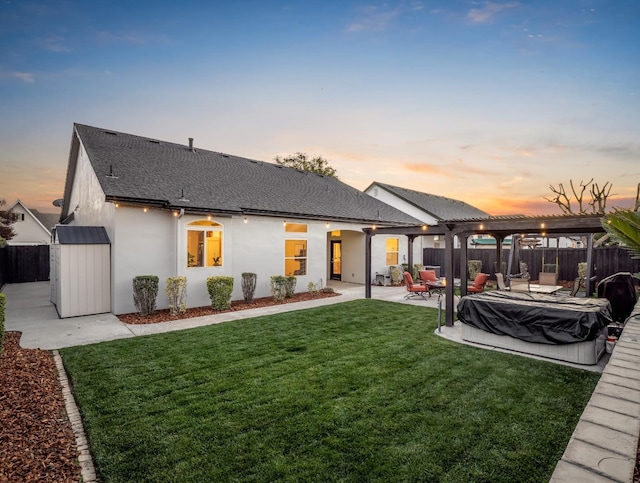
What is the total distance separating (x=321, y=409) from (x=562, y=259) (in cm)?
1870

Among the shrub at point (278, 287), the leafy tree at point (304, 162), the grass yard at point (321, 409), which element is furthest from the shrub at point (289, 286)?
the leafy tree at point (304, 162)

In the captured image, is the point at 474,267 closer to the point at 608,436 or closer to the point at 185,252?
the point at 185,252

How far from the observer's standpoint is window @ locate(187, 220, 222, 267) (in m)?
10.2

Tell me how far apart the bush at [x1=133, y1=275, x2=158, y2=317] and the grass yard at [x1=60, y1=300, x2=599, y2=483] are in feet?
8.35

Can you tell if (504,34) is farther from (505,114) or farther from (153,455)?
(153,455)

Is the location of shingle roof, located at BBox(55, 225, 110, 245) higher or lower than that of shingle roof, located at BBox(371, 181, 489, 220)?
lower

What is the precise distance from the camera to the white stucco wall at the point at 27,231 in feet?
102

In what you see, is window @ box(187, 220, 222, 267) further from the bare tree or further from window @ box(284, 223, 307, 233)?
the bare tree

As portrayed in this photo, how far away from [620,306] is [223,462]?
371 inches

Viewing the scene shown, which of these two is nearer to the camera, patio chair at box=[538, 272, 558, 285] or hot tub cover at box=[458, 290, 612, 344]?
hot tub cover at box=[458, 290, 612, 344]

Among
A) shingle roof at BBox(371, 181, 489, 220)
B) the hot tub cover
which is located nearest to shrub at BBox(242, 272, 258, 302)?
the hot tub cover

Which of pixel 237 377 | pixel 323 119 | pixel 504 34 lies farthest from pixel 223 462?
pixel 323 119

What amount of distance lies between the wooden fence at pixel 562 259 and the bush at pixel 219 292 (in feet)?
30.1

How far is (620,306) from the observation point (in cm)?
763
